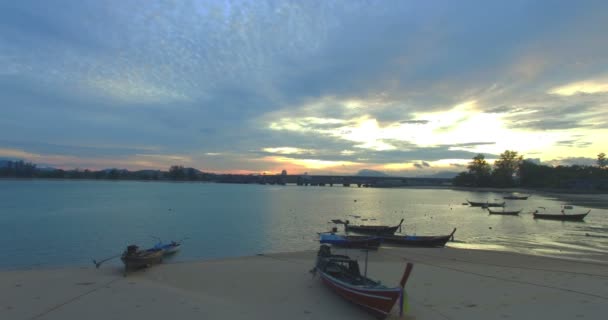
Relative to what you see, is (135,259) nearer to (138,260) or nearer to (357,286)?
(138,260)

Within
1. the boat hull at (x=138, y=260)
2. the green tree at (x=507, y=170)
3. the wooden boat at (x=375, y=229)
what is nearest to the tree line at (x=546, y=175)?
the green tree at (x=507, y=170)

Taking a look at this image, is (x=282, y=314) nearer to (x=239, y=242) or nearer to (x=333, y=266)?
(x=333, y=266)

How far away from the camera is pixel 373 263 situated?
24875 mm

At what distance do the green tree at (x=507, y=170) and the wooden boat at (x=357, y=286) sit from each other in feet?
669

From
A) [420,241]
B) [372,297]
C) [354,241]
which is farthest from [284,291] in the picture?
[420,241]

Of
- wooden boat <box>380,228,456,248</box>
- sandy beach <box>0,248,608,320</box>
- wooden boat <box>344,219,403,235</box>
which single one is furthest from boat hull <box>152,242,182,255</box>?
wooden boat <box>344,219,403,235</box>

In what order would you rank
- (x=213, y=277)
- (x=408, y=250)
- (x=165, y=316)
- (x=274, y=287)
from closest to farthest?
(x=165, y=316)
(x=274, y=287)
(x=213, y=277)
(x=408, y=250)

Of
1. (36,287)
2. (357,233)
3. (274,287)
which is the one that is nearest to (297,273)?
(274,287)

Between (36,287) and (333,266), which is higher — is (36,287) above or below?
below

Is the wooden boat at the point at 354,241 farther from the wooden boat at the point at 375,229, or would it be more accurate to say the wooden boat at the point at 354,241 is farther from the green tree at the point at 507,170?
the green tree at the point at 507,170

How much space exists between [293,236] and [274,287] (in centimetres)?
2180

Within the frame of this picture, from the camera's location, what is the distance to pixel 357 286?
14.3m

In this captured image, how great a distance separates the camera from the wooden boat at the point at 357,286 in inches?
516

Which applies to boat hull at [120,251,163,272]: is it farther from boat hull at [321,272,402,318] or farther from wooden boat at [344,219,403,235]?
wooden boat at [344,219,403,235]
